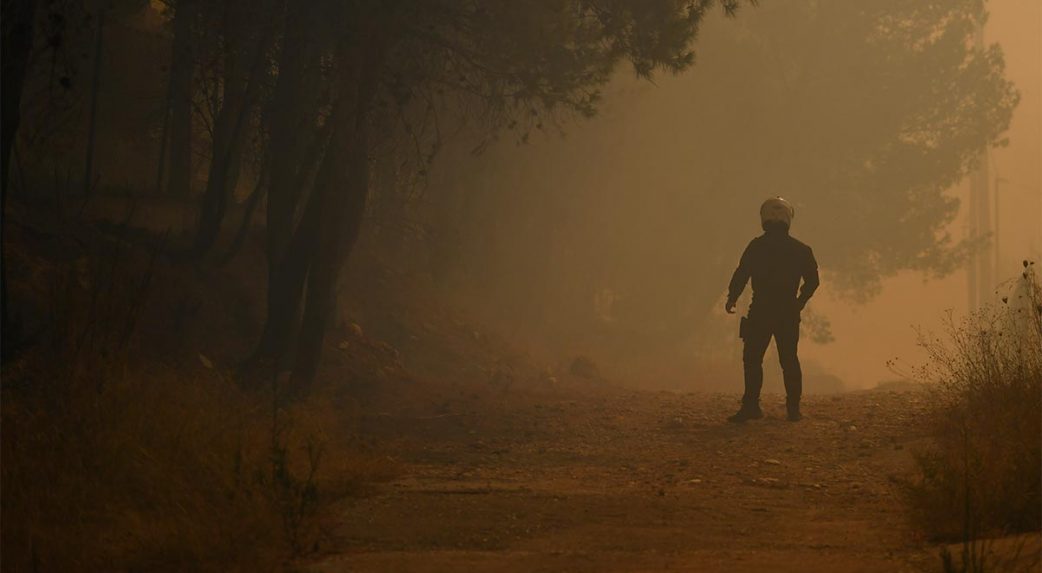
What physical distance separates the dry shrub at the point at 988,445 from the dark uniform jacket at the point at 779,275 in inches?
88.6

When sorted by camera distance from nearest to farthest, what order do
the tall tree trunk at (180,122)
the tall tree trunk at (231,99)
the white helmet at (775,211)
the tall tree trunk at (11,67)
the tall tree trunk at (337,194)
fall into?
the tall tree trunk at (11,67) → the white helmet at (775,211) → the tall tree trunk at (337,194) → the tall tree trunk at (231,99) → the tall tree trunk at (180,122)

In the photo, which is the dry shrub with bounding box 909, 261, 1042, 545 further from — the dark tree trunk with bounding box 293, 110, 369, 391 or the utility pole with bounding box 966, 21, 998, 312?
the utility pole with bounding box 966, 21, 998, 312

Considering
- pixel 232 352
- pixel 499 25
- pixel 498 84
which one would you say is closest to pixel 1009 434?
pixel 499 25

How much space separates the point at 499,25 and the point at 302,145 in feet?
11.3

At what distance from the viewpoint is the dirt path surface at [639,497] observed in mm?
6148

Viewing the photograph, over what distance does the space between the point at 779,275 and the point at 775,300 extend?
0.81ft

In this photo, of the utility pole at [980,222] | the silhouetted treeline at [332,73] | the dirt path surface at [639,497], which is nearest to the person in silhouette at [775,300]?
the dirt path surface at [639,497]

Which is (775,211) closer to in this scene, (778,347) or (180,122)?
(778,347)

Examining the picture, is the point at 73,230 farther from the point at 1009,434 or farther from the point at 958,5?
the point at 958,5

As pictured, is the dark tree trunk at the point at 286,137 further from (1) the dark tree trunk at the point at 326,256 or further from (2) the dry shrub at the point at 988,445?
(2) the dry shrub at the point at 988,445

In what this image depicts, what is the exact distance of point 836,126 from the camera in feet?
120

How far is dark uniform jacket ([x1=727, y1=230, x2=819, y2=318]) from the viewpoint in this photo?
11.8m

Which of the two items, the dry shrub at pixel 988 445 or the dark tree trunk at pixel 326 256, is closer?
the dry shrub at pixel 988 445

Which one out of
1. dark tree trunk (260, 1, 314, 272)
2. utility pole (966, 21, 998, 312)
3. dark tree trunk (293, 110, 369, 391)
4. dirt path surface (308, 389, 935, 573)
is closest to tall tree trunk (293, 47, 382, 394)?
dark tree trunk (293, 110, 369, 391)
